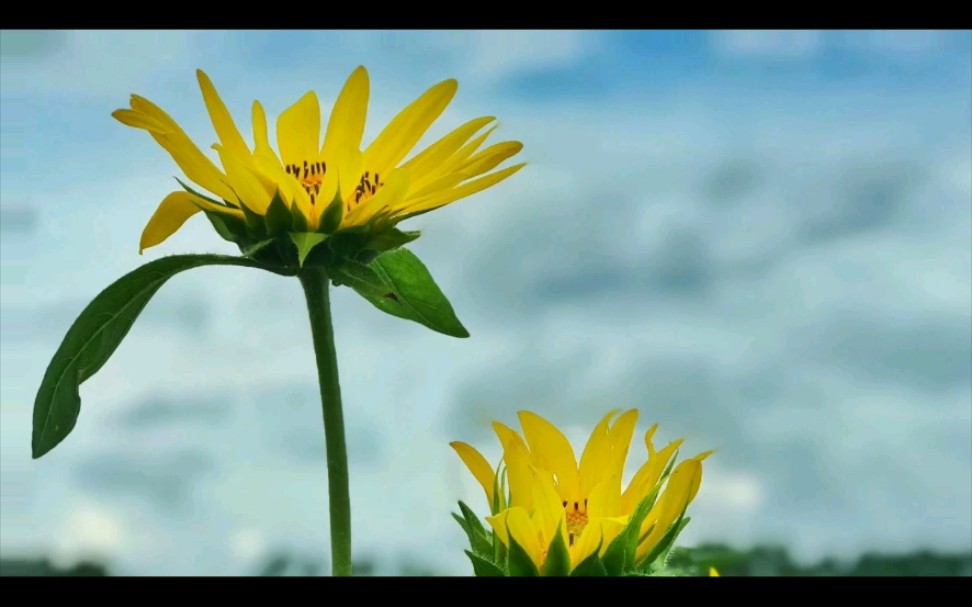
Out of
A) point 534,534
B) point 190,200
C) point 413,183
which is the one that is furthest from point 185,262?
point 534,534

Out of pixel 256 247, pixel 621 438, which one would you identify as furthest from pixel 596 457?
pixel 256 247

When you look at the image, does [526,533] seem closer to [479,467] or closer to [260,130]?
[479,467]

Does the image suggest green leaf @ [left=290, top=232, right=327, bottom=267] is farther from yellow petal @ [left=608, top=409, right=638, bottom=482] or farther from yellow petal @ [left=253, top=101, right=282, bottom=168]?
yellow petal @ [left=608, top=409, right=638, bottom=482]

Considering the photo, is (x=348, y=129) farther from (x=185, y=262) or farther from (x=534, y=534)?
(x=534, y=534)

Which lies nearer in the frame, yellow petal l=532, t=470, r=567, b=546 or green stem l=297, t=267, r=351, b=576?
green stem l=297, t=267, r=351, b=576

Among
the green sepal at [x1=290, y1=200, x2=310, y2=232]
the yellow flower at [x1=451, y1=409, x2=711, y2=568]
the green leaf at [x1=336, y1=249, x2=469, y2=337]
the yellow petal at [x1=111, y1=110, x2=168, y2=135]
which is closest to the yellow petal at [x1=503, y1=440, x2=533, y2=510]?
the yellow flower at [x1=451, y1=409, x2=711, y2=568]
